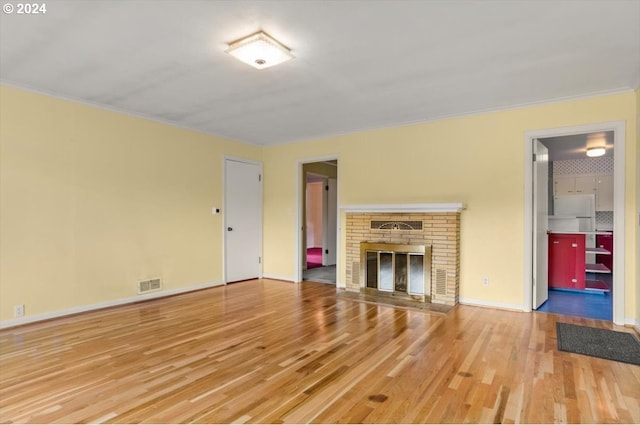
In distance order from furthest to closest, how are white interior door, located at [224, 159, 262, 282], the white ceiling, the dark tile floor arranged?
1. white interior door, located at [224, 159, 262, 282]
2. the dark tile floor
3. the white ceiling

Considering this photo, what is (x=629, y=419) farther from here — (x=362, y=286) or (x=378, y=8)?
(x=362, y=286)

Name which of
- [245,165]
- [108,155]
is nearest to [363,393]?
[108,155]

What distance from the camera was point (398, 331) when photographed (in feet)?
11.2

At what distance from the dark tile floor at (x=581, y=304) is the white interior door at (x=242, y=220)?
448 cm

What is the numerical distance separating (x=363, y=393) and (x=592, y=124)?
150 inches

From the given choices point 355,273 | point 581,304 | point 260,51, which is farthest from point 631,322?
point 260,51

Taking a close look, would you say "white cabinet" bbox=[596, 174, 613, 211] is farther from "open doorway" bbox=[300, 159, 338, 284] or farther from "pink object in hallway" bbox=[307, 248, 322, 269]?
"pink object in hallway" bbox=[307, 248, 322, 269]

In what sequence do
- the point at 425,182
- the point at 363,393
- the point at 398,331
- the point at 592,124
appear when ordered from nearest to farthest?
1. the point at 363,393
2. the point at 398,331
3. the point at 592,124
4. the point at 425,182

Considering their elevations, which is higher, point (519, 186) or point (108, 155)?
point (108, 155)

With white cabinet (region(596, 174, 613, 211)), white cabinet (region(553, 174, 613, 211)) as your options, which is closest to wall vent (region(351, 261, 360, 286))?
white cabinet (region(553, 174, 613, 211))

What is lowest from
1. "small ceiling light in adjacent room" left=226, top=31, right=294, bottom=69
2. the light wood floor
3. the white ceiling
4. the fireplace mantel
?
the light wood floor

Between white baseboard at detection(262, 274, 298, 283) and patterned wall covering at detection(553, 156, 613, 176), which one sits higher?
patterned wall covering at detection(553, 156, 613, 176)

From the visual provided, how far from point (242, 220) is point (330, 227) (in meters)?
2.55

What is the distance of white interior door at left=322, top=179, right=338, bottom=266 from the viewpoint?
8.05 metres
